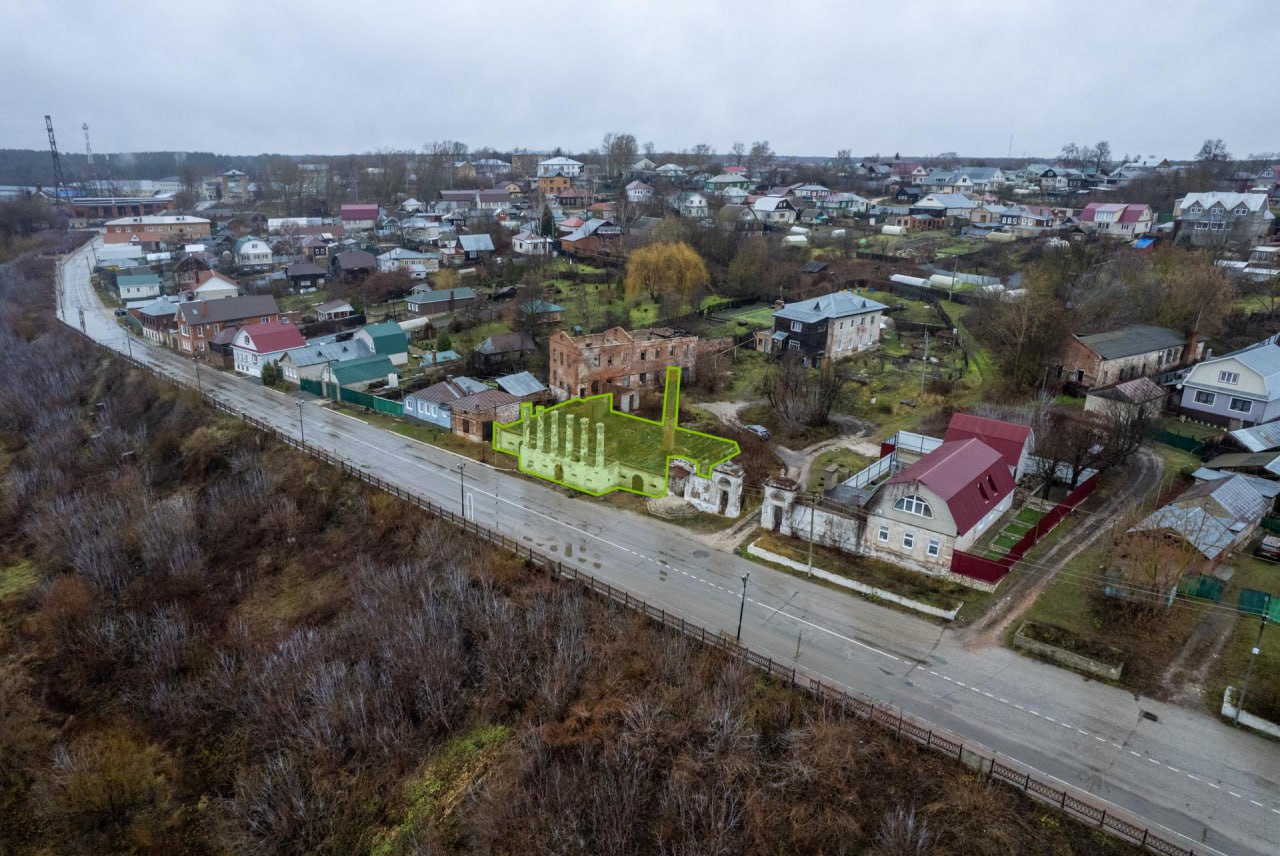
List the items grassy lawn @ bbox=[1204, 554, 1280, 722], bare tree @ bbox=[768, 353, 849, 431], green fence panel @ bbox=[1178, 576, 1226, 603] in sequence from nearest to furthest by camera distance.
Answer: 1. grassy lawn @ bbox=[1204, 554, 1280, 722]
2. green fence panel @ bbox=[1178, 576, 1226, 603]
3. bare tree @ bbox=[768, 353, 849, 431]

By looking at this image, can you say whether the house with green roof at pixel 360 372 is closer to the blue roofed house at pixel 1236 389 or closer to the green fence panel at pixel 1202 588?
the green fence panel at pixel 1202 588

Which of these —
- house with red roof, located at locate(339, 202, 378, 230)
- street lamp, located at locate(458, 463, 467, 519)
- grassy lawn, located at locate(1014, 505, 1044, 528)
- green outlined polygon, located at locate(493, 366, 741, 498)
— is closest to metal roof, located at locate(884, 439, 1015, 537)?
grassy lawn, located at locate(1014, 505, 1044, 528)

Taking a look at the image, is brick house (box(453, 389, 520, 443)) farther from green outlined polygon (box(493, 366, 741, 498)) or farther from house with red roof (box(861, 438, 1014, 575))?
house with red roof (box(861, 438, 1014, 575))

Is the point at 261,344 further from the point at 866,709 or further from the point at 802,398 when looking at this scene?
the point at 866,709

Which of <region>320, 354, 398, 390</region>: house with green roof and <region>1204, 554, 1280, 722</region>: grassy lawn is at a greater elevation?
<region>320, 354, 398, 390</region>: house with green roof

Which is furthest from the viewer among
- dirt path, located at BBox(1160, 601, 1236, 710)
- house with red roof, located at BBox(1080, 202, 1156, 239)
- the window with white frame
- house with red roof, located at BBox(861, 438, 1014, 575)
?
house with red roof, located at BBox(1080, 202, 1156, 239)
